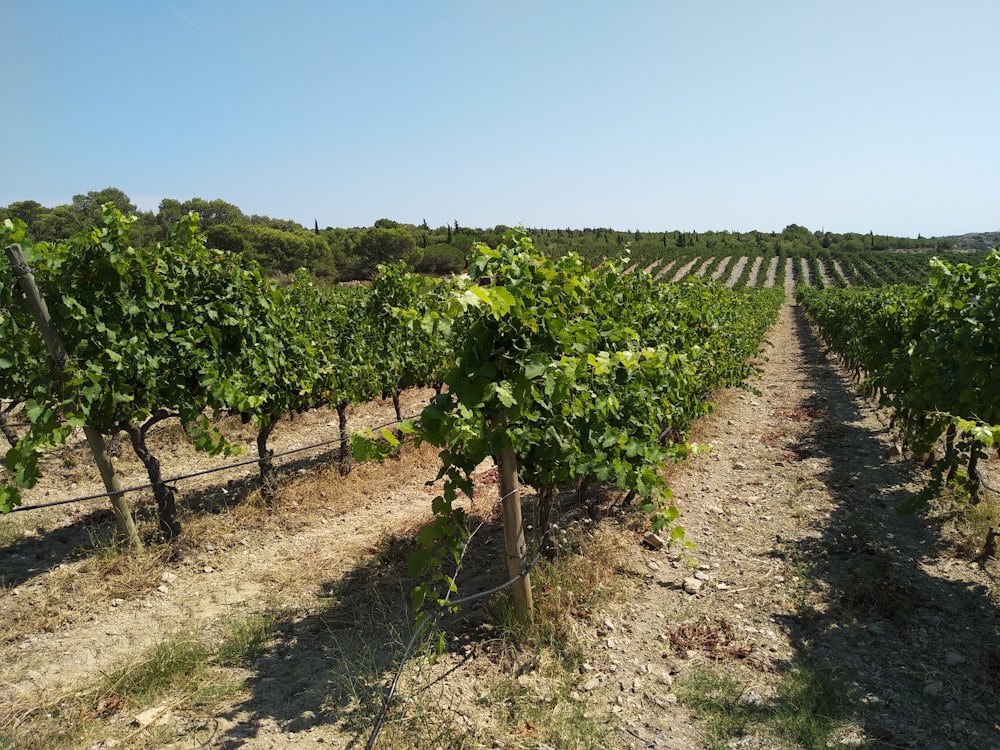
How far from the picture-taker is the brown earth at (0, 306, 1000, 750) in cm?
321

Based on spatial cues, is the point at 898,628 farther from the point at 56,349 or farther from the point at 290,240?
the point at 290,240

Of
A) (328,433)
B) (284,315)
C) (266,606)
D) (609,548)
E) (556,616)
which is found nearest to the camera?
(556,616)

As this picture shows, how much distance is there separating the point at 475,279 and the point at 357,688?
2704mm

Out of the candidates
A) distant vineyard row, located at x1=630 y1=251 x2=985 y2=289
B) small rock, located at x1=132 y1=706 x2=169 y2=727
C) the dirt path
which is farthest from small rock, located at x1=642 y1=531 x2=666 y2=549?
distant vineyard row, located at x1=630 y1=251 x2=985 y2=289

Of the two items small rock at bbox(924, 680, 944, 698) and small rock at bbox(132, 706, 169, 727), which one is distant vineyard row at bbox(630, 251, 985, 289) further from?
small rock at bbox(132, 706, 169, 727)

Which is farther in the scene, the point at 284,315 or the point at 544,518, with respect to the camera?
the point at 284,315

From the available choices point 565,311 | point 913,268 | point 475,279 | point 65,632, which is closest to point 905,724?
point 565,311

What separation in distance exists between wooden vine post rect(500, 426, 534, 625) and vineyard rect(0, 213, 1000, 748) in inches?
0.6

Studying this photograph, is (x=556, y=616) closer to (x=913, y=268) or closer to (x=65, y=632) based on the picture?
(x=65, y=632)

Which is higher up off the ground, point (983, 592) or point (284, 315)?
point (284, 315)

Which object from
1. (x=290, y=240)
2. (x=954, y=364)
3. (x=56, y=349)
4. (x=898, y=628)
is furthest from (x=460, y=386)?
(x=290, y=240)

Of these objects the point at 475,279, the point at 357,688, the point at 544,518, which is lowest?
the point at 357,688

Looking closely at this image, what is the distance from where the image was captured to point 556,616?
13.0ft

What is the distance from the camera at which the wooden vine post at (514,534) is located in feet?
11.8
